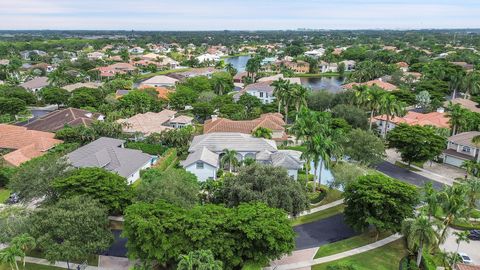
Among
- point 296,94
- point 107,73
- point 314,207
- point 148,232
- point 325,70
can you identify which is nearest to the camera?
point 148,232

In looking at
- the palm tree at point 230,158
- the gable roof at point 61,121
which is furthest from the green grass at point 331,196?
the gable roof at point 61,121

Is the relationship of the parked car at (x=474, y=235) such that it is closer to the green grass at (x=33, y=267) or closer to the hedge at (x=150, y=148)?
the green grass at (x=33, y=267)

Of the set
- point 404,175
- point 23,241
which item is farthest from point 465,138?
point 23,241

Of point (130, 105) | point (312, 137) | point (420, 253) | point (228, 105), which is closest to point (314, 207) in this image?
point (312, 137)

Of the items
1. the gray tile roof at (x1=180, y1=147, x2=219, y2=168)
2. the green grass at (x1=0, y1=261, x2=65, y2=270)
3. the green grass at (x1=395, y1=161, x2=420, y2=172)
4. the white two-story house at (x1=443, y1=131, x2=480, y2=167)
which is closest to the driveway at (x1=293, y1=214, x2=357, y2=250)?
the gray tile roof at (x1=180, y1=147, x2=219, y2=168)

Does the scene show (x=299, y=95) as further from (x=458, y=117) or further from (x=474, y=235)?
(x=474, y=235)

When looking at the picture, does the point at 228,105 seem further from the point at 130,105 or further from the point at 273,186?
the point at 273,186
